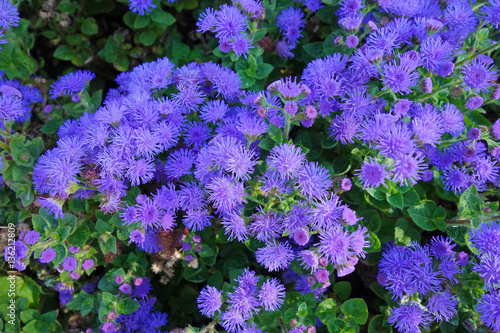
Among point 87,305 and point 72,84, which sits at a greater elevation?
point 72,84

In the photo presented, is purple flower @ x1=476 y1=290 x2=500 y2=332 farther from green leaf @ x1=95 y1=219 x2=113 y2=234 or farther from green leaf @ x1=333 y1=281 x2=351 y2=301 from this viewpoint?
green leaf @ x1=95 y1=219 x2=113 y2=234

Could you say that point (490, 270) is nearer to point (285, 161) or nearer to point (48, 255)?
point (285, 161)

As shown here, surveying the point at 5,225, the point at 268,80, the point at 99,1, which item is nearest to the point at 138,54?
the point at 99,1

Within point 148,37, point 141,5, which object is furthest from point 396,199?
point 148,37

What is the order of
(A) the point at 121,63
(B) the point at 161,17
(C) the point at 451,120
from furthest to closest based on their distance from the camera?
(A) the point at 121,63 → (B) the point at 161,17 → (C) the point at 451,120

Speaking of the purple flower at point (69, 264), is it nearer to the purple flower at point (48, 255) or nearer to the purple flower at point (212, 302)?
the purple flower at point (48, 255)

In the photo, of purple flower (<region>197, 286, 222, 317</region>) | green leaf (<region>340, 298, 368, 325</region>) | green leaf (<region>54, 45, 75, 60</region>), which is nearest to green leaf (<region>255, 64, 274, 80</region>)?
purple flower (<region>197, 286, 222, 317</region>)
